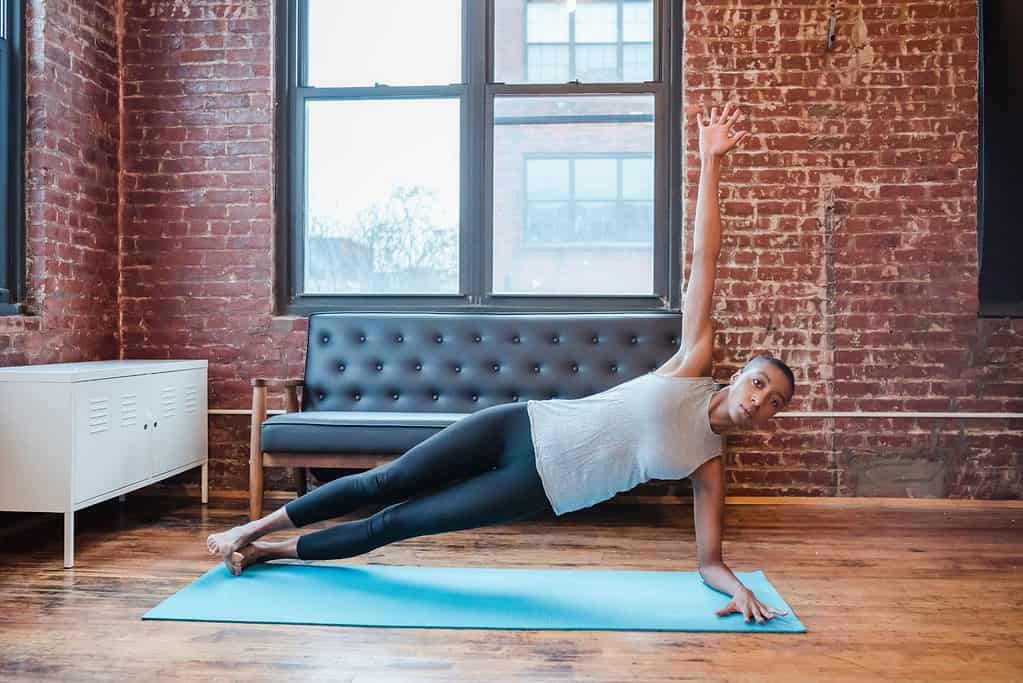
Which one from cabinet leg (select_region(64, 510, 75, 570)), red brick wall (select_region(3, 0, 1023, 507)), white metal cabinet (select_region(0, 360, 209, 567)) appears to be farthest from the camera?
red brick wall (select_region(3, 0, 1023, 507))

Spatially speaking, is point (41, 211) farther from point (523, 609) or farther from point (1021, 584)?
point (1021, 584)

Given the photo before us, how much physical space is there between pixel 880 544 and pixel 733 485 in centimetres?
95

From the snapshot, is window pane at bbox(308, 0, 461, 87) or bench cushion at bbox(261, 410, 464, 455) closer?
bench cushion at bbox(261, 410, 464, 455)

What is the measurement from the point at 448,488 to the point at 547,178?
2296 millimetres

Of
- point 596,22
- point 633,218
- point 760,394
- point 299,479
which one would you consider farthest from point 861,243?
point 299,479

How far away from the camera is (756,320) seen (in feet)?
14.3

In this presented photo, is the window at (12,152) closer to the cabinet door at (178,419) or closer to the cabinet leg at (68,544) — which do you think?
the cabinet door at (178,419)

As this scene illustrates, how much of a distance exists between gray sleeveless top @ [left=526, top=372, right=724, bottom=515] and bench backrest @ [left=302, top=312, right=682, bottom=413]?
159 centimetres

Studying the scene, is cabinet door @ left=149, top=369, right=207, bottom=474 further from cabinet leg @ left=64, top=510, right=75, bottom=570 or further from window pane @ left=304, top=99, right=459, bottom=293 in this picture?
window pane @ left=304, top=99, right=459, bottom=293

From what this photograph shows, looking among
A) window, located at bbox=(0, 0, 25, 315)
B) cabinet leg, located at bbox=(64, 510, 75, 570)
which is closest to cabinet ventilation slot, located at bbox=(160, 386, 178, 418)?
window, located at bbox=(0, 0, 25, 315)

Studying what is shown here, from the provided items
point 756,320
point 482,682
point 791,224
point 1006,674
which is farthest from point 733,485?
point 482,682

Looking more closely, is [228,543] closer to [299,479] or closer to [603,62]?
[299,479]

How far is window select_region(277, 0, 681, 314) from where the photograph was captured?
14.8ft

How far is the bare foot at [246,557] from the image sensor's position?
9.46 ft
